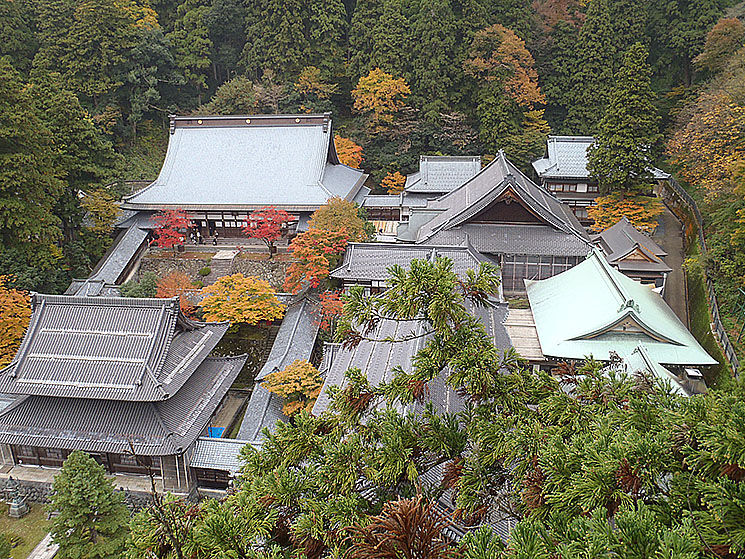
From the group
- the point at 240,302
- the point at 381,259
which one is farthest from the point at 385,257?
the point at 240,302

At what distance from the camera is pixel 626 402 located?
527 cm

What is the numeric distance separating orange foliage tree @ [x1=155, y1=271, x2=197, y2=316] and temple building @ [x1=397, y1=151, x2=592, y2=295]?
9913 millimetres

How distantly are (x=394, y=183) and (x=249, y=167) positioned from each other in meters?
9.97

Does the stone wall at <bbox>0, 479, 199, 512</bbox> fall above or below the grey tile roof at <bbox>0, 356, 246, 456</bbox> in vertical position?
below

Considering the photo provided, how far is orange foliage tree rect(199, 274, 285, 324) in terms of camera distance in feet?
63.9

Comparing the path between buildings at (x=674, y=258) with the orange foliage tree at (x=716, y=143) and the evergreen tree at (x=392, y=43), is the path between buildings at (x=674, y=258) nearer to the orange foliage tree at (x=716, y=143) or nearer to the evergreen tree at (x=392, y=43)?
the orange foliage tree at (x=716, y=143)

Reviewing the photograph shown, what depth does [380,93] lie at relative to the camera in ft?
114

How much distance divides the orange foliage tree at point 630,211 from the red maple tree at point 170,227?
19260mm

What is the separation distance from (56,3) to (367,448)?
3944cm

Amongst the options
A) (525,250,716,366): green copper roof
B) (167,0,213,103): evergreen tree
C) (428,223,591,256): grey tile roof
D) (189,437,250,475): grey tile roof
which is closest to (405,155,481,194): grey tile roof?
(428,223,591,256): grey tile roof

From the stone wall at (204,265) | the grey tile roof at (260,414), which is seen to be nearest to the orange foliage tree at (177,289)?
the stone wall at (204,265)

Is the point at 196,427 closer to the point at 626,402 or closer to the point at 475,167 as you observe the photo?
the point at 626,402

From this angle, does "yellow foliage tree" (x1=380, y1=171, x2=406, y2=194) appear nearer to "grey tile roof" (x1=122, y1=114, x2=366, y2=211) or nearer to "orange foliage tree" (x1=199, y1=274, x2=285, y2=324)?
"grey tile roof" (x1=122, y1=114, x2=366, y2=211)

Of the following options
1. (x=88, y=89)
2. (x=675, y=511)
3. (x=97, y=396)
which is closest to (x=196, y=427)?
(x=97, y=396)
